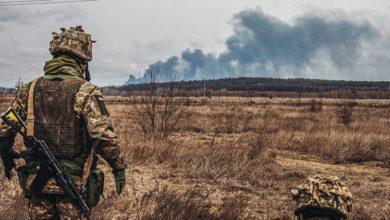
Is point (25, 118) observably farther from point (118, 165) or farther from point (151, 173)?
point (151, 173)

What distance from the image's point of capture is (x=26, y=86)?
12.3 ft

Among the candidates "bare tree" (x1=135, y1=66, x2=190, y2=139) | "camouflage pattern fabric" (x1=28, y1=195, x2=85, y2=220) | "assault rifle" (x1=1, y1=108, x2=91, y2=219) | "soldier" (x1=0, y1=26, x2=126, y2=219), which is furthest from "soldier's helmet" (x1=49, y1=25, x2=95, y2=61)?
"bare tree" (x1=135, y1=66, x2=190, y2=139)

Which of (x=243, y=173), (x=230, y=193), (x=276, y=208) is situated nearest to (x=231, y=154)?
(x=243, y=173)

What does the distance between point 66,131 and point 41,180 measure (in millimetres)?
409

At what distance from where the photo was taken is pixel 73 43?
373cm

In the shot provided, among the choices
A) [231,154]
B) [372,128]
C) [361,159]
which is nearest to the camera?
[231,154]

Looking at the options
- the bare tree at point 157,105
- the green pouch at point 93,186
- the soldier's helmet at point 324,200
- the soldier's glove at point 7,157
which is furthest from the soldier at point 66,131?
the bare tree at point 157,105

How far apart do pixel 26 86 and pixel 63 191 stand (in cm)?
86

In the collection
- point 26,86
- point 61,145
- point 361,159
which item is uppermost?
point 26,86

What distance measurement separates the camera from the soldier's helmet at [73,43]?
12.2ft

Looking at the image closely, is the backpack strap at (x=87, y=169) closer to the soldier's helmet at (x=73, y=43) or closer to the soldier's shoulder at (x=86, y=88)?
the soldier's shoulder at (x=86, y=88)

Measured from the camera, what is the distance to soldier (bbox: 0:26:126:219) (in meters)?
3.56

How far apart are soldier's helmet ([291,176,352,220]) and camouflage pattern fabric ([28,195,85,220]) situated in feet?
5.98

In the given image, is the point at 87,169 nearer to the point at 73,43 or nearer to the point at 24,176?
the point at 24,176
